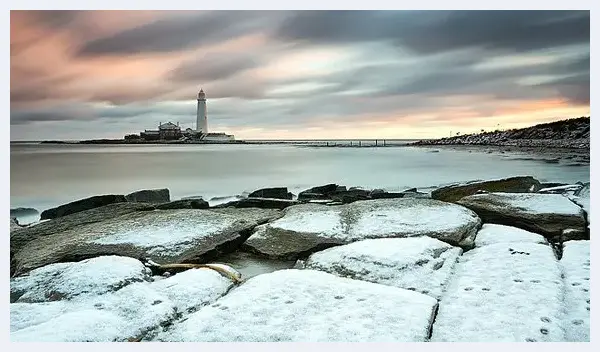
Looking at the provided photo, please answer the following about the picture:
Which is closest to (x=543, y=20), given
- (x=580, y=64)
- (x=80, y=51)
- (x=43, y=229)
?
(x=580, y=64)

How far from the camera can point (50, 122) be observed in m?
4.16

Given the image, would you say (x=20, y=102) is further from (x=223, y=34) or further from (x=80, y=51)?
(x=223, y=34)

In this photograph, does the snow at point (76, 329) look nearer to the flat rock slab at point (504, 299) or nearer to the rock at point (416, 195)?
the flat rock slab at point (504, 299)

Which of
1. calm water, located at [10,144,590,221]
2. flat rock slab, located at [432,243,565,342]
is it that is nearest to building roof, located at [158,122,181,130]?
calm water, located at [10,144,590,221]

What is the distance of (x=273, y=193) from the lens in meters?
5.48

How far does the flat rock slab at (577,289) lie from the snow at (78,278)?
2.61 metres

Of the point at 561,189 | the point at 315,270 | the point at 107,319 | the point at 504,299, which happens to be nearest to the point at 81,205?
the point at 107,319

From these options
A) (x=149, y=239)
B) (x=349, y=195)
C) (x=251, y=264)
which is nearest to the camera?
(x=251, y=264)

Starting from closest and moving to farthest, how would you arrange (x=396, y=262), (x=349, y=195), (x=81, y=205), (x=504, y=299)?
1. (x=504, y=299)
2. (x=396, y=262)
3. (x=81, y=205)
4. (x=349, y=195)

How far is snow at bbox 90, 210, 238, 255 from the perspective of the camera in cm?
376

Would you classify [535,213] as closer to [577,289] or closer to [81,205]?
[577,289]

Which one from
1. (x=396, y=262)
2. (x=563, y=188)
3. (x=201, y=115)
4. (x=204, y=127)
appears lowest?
(x=396, y=262)

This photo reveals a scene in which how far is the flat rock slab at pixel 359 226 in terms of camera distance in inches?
152

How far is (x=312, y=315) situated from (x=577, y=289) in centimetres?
164
